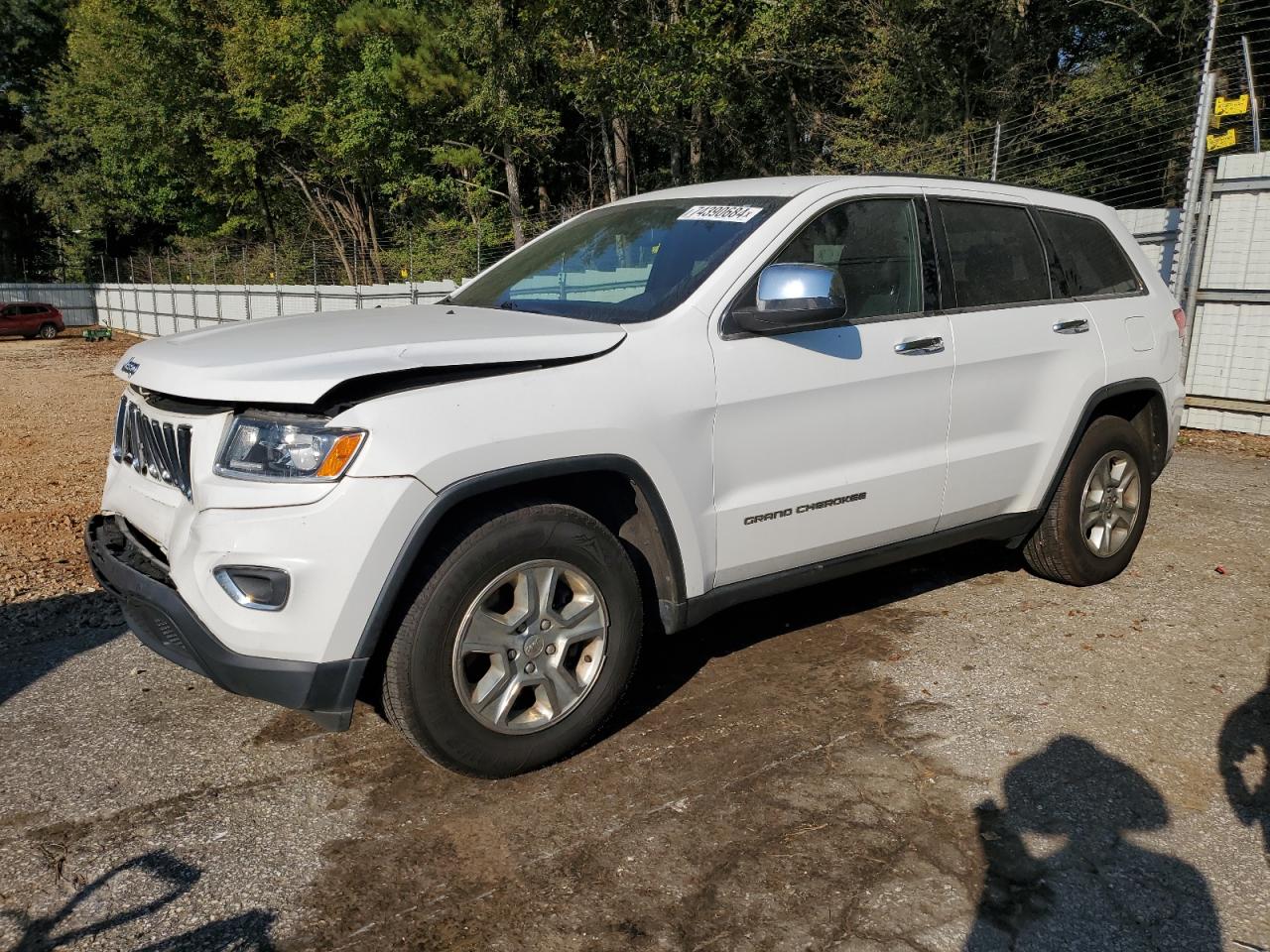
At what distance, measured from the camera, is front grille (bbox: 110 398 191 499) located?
3062 mm

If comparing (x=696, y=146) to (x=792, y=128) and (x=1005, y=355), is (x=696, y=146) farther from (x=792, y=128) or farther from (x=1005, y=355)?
(x=1005, y=355)

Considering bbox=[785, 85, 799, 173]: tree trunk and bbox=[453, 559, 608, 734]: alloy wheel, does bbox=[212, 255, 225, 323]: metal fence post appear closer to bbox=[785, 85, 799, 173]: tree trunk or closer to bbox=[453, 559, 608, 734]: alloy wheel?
bbox=[785, 85, 799, 173]: tree trunk

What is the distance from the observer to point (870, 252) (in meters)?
4.01

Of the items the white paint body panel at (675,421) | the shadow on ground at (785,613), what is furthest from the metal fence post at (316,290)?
the white paint body panel at (675,421)

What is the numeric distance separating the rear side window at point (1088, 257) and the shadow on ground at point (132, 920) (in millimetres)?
4148

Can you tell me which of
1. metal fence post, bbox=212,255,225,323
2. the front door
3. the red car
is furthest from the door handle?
the red car

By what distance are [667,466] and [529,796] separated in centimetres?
111

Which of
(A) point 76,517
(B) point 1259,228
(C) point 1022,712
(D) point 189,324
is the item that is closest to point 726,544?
(C) point 1022,712

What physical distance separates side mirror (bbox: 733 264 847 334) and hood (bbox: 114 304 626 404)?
0.49 metres

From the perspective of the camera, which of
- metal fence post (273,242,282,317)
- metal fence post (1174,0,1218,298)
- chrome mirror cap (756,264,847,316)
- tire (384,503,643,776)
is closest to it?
tire (384,503,643,776)

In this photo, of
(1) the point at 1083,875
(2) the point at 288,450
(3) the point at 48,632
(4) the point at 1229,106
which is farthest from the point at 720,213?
(4) the point at 1229,106

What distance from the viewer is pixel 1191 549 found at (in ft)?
19.1

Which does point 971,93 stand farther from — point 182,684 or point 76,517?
point 182,684

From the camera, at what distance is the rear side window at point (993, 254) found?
14.1 feet
